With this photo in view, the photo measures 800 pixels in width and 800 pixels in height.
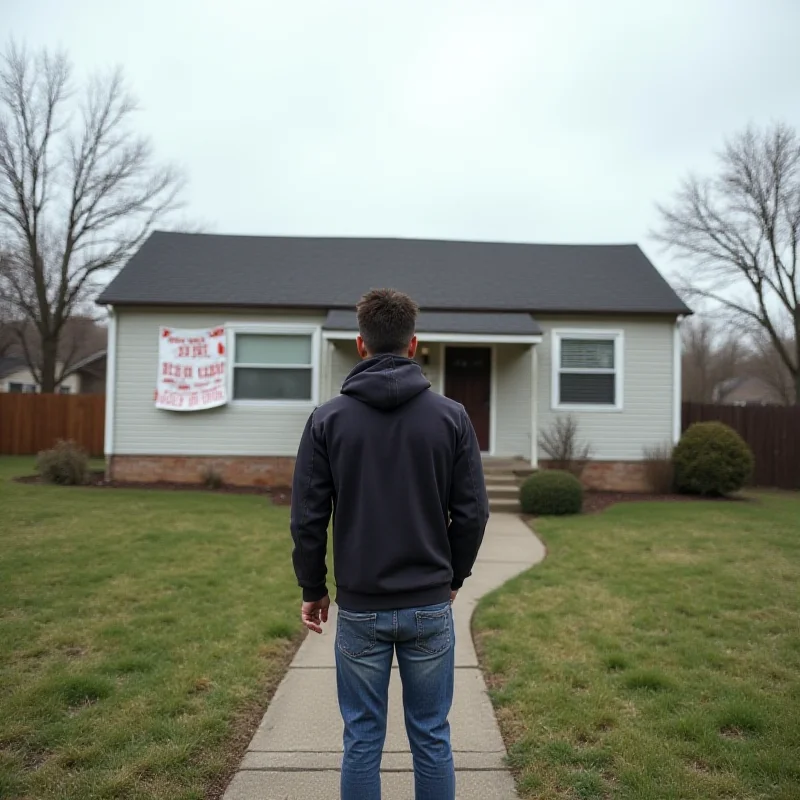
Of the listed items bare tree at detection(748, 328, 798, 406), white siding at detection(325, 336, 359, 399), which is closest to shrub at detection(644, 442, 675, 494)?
white siding at detection(325, 336, 359, 399)

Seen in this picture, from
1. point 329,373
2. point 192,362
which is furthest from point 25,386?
point 329,373

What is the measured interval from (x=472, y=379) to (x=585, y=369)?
2.10 metres

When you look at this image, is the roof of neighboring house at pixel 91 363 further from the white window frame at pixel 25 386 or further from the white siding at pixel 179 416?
the white siding at pixel 179 416

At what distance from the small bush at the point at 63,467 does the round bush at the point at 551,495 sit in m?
7.65

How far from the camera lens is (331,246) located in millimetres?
14883

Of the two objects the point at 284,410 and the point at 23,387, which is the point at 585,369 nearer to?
the point at 284,410

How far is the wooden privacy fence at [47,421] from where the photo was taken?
62.5 ft

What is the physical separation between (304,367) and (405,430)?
34.2ft

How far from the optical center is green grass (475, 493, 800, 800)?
2750 millimetres

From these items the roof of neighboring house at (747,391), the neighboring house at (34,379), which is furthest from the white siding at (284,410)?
the roof of neighboring house at (747,391)

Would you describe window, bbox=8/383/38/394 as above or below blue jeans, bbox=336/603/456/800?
above

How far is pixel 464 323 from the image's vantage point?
11594 millimetres

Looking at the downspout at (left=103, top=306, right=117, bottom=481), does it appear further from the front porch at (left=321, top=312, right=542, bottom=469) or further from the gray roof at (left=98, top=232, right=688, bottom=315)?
the front porch at (left=321, top=312, right=542, bottom=469)

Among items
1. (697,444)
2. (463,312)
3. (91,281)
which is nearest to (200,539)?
(463,312)
